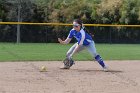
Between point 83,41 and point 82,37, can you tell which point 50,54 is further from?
point 82,37

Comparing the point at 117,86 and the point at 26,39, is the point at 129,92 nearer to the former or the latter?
the point at 117,86

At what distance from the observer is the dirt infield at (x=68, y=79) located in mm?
10273

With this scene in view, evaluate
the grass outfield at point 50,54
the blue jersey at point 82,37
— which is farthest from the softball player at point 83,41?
the grass outfield at point 50,54

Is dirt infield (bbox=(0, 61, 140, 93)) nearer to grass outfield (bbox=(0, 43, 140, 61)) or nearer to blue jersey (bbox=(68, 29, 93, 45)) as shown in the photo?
blue jersey (bbox=(68, 29, 93, 45))

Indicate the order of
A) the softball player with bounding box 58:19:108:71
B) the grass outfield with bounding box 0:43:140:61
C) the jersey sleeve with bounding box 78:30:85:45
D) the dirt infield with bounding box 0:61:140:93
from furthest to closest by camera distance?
the grass outfield with bounding box 0:43:140:61 < the softball player with bounding box 58:19:108:71 < the jersey sleeve with bounding box 78:30:85:45 < the dirt infield with bounding box 0:61:140:93

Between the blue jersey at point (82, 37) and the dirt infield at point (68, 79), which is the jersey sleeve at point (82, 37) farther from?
the dirt infield at point (68, 79)

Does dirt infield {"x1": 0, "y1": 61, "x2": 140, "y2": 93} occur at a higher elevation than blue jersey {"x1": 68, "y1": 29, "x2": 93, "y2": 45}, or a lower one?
lower

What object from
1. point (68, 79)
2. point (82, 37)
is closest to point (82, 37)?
point (82, 37)

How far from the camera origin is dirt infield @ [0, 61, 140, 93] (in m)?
10.3

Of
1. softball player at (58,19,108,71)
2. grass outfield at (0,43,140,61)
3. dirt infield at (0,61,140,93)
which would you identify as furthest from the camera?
grass outfield at (0,43,140,61)

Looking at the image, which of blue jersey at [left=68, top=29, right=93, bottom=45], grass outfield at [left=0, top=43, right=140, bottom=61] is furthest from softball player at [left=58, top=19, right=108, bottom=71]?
grass outfield at [left=0, top=43, right=140, bottom=61]

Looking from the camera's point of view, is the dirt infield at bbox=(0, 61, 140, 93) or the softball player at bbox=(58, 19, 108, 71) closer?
the dirt infield at bbox=(0, 61, 140, 93)

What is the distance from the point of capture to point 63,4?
40.2 meters

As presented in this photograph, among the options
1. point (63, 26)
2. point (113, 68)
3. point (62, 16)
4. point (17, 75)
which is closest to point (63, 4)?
point (62, 16)
